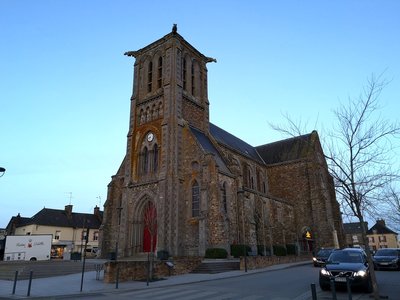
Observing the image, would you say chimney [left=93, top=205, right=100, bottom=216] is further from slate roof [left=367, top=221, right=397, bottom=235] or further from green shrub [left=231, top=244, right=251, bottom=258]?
slate roof [left=367, top=221, right=397, bottom=235]

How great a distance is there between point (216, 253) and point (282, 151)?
24.4 meters

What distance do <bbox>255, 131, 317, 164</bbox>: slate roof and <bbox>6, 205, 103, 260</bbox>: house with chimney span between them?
94.6 ft

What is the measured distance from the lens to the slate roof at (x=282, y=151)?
4006 centimetres

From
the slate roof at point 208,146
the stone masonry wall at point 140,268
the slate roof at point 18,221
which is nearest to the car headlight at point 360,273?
the stone masonry wall at point 140,268

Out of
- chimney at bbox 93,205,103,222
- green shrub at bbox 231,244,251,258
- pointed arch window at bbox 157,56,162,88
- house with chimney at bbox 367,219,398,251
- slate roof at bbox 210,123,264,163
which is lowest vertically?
green shrub at bbox 231,244,251,258

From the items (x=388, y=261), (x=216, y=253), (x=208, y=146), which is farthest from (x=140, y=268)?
(x=388, y=261)

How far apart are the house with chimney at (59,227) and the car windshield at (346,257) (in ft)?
135

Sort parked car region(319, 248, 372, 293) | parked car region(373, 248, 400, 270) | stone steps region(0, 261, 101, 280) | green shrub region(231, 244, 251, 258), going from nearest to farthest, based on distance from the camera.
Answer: parked car region(319, 248, 372, 293) → stone steps region(0, 261, 101, 280) → parked car region(373, 248, 400, 270) → green shrub region(231, 244, 251, 258)

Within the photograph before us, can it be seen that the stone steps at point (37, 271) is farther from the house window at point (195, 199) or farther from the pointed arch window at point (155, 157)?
the pointed arch window at point (155, 157)

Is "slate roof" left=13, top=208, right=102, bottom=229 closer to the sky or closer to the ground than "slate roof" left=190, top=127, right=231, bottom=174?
closer to the ground

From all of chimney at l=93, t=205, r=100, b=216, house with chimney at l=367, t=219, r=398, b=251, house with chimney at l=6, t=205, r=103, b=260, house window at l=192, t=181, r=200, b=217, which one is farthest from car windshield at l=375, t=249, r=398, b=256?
house with chimney at l=367, t=219, r=398, b=251

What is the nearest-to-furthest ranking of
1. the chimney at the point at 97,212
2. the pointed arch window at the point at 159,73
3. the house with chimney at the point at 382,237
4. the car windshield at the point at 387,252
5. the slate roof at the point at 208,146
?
the car windshield at the point at 387,252
the slate roof at the point at 208,146
the pointed arch window at the point at 159,73
the chimney at the point at 97,212
the house with chimney at the point at 382,237

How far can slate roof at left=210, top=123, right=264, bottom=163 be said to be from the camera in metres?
34.2

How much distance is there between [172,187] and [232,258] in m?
6.84
